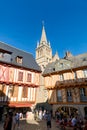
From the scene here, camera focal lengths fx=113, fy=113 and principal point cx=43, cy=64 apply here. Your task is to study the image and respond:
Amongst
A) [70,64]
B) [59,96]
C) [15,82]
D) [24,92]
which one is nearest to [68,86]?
[59,96]

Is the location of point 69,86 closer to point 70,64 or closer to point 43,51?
point 70,64

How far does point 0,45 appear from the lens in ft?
53.5

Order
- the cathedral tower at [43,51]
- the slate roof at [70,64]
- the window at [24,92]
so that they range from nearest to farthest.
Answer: the window at [24,92] → the slate roof at [70,64] → the cathedral tower at [43,51]

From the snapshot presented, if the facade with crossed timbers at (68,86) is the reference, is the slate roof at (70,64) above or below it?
above

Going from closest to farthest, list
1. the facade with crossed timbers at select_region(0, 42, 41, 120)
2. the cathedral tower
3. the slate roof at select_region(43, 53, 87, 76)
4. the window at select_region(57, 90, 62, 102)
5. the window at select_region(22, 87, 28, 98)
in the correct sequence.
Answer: the facade with crossed timbers at select_region(0, 42, 41, 120) → the window at select_region(22, 87, 28, 98) → the slate roof at select_region(43, 53, 87, 76) → the window at select_region(57, 90, 62, 102) → the cathedral tower

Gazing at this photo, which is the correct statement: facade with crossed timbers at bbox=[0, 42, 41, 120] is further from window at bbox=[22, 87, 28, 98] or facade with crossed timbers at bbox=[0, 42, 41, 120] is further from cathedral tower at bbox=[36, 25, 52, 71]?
cathedral tower at bbox=[36, 25, 52, 71]

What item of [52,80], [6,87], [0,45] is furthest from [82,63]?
[0,45]

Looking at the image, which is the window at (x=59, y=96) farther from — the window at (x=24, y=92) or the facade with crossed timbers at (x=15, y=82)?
the window at (x=24, y=92)

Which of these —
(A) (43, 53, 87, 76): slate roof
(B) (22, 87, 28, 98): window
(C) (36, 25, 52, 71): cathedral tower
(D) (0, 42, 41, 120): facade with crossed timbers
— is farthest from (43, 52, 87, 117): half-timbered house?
(C) (36, 25, 52, 71): cathedral tower

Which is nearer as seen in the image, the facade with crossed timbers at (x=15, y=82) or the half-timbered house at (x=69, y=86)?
the facade with crossed timbers at (x=15, y=82)

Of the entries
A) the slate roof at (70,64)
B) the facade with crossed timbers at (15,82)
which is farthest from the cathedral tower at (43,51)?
the facade with crossed timbers at (15,82)

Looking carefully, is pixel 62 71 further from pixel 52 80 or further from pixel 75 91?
pixel 75 91

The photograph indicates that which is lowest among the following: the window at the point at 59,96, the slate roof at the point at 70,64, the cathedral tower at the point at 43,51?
the window at the point at 59,96

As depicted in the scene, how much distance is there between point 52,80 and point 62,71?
2.21m
